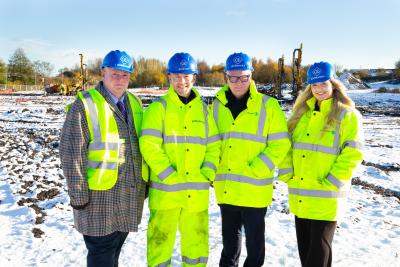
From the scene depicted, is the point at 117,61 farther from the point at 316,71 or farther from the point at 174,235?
the point at 316,71

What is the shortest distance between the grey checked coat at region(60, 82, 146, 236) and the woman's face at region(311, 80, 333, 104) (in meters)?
1.66

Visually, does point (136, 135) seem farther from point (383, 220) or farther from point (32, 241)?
point (383, 220)

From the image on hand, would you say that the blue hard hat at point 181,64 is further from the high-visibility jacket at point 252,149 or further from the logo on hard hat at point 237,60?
the high-visibility jacket at point 252,149

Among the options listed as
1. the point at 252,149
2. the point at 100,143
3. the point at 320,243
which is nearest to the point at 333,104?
the point at 252,149

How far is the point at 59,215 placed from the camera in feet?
16.8

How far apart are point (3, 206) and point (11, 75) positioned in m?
69.0

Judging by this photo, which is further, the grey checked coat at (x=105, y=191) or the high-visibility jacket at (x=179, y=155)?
the high-visibility jacket at (x=179, y=155)

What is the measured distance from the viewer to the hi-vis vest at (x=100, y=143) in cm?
276

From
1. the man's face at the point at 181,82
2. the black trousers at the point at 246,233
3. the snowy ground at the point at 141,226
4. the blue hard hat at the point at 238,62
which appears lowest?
the snowy ground at the point at 141,226

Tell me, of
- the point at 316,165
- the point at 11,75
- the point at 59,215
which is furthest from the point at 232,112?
the point at 11,75

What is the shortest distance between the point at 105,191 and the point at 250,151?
1.32 m

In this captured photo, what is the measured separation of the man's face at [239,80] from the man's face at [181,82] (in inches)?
14.7

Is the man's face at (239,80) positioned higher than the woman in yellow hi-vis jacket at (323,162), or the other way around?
the man's face at (239,80)

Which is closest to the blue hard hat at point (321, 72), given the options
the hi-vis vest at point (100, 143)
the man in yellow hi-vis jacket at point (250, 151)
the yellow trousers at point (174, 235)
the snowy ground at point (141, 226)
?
the man in yellow hi-vis jacket at point (250, 151)
